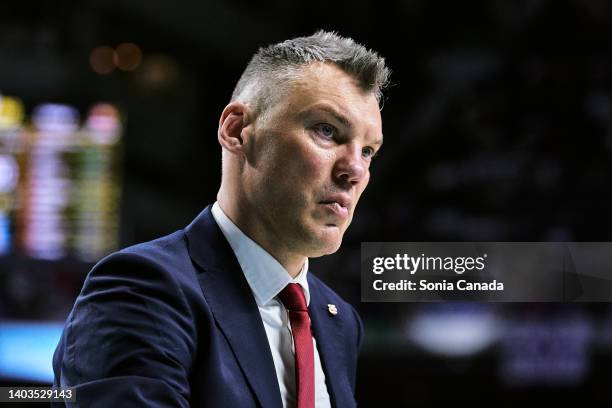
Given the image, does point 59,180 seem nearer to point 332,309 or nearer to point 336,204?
point 332,309

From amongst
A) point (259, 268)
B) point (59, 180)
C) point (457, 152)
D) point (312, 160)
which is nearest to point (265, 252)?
point (259, 268)

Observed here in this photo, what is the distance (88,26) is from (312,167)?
3.23 m

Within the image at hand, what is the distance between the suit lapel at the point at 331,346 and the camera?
1.14 meters

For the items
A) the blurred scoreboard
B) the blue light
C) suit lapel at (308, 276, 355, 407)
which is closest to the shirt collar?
suit lapel at (308, 276, 355, 407)

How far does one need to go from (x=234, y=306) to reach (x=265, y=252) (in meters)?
0.10

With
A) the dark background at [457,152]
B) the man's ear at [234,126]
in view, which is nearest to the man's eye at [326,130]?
the man's ear at [234,126]

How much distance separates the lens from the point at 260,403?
98 centimetres

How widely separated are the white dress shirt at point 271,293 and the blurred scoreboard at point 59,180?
3240 millimetres

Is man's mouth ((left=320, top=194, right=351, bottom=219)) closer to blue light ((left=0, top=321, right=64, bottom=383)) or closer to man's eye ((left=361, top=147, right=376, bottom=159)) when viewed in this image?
man's eye ((left=361, top=147, right=376, bottom=159))

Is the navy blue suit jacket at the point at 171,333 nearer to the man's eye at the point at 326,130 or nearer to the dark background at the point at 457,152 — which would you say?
the man's eye at the point at 326,130

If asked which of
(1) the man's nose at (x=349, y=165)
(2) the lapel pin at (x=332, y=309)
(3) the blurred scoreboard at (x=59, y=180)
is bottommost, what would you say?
(2) the lapel pin at (x=332, y=309)

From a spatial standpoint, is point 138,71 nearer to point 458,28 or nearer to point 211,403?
point 458,28

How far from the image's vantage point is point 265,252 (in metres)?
1.11

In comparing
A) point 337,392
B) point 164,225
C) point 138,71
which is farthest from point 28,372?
point 337,392
